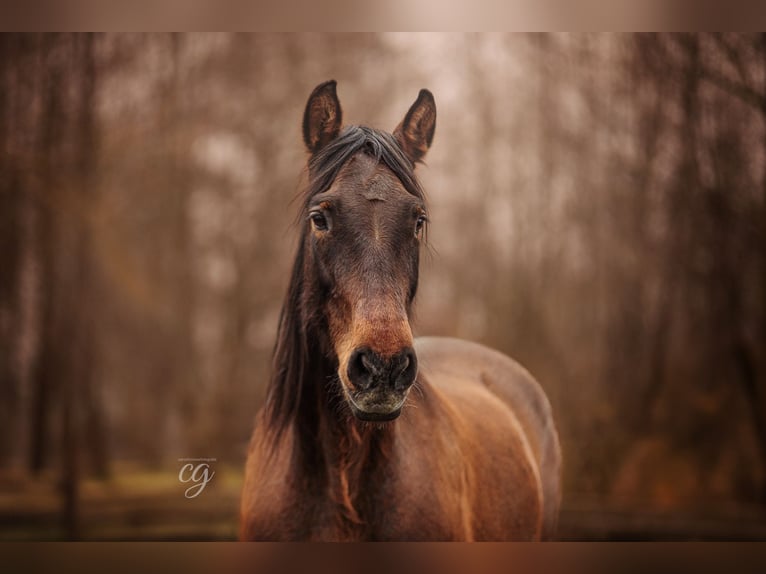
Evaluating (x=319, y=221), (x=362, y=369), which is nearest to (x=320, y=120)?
(x=319, y=221)

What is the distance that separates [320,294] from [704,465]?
143 inches

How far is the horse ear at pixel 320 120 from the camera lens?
115 inches

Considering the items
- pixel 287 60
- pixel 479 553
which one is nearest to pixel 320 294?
pixel 479 553

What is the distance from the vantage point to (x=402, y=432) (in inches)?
106

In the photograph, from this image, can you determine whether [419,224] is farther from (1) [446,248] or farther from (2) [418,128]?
(1) [446,248]

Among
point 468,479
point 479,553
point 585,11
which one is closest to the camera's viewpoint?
point 468,479

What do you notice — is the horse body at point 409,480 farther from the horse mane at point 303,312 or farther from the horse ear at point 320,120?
Result: the horse ear at point 320,120

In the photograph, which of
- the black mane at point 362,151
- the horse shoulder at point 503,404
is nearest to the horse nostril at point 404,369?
the black mane at point 362,151

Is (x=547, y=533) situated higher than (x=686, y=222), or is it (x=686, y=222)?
(x=686, y=222)

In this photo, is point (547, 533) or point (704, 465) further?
point (704, 465)

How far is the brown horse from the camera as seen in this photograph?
2318 millimetres

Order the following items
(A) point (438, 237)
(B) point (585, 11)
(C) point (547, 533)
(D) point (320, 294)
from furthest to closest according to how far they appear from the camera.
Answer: (A) point (438, 237)
(B) point (585, 11)
(C) point (547, 533)
(D) point (320, 294)

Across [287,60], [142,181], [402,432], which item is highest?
[287,60]

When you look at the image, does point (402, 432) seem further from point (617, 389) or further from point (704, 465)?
point (704, 465)
